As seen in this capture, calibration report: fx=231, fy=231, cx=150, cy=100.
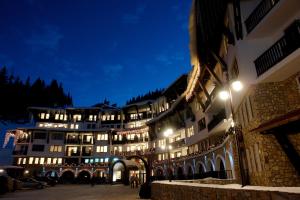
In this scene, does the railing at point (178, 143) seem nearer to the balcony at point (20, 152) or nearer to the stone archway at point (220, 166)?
the stone archway at point (220, 166)

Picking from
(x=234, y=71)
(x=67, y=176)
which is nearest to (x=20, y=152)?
(x=67, y=176)

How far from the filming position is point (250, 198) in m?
6.83

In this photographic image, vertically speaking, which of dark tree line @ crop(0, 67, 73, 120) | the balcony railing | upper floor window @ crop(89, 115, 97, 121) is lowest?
the balcony railing

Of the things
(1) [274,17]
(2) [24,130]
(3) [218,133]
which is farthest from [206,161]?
(2) [24,130]

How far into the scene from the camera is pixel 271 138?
40.9ft

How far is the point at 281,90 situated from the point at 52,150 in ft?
194

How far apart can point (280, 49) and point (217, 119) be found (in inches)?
483

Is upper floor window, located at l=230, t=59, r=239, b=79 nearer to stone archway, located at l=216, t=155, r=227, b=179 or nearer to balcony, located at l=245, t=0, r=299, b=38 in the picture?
balcony, located at l=245, t=0, r=299, b=38

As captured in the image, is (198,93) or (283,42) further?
(198,93)

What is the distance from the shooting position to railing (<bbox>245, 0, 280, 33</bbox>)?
44.2ft

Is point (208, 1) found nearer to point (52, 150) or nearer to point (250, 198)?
point (250, 198)

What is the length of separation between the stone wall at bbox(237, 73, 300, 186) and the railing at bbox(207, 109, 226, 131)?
8.02 metres

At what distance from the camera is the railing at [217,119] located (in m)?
22.5

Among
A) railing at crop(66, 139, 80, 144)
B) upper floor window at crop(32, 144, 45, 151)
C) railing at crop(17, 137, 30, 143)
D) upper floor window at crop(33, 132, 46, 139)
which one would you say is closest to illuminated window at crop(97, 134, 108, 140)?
railing at crop(66, 139, 80, 144)
